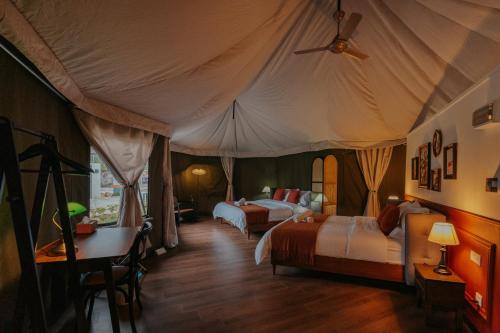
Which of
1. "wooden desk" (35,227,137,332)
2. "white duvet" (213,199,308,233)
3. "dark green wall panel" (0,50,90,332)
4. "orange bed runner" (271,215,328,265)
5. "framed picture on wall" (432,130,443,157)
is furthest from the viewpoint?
"white duvet" (213,199,308,233)

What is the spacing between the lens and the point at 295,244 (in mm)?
3195

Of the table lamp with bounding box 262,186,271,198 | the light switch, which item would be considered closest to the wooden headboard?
the light switch

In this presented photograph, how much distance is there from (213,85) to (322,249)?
8.28 ft

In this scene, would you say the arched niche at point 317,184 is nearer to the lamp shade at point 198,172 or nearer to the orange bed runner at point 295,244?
the orange bed runner at point 295,244

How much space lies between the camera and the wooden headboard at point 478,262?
1.89 meters

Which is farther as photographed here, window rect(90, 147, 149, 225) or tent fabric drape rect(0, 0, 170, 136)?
window rect(90, 147, 149, 225)

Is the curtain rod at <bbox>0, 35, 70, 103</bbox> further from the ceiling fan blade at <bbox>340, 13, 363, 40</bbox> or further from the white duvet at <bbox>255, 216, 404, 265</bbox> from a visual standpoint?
the white duvet at <bbox>255, 216, 404, 265</bbox>

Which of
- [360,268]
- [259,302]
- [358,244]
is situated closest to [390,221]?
[358,244]

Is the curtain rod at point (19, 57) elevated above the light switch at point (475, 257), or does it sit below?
above

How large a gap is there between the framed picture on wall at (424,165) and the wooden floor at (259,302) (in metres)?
1.56

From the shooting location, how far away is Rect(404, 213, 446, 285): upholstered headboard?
2625 millimetres

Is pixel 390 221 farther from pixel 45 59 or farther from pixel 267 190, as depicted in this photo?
pixel 267 190

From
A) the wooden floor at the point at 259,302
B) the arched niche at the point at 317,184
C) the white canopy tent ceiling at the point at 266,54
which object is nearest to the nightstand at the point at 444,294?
the wooden floor at the point at 259,302

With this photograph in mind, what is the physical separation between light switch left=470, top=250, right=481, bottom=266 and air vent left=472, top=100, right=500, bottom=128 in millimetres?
1156
